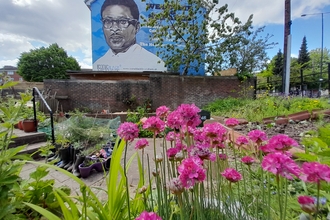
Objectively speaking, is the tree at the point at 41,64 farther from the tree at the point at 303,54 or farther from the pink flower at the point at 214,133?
the tree at the point at 303,54

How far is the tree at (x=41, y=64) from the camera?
1969 cm

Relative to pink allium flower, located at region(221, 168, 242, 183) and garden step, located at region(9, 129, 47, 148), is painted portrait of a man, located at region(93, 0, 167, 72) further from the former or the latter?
pink allium flower, located at region(221, 168, 242, 183)

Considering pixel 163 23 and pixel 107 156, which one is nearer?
pixel 107 156

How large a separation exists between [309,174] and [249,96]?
844 cm

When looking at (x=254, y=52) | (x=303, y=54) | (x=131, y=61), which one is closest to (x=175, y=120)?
(x=131, y=61)

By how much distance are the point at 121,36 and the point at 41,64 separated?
14.9m

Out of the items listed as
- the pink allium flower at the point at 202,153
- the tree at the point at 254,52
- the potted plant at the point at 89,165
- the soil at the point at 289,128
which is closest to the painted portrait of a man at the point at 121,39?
the tree at the point at 254,52

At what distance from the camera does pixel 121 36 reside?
→ 11359 mm

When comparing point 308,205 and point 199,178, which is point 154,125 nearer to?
point 199,178

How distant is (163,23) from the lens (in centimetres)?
905

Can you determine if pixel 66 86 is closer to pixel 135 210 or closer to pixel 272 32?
pixel 135 210

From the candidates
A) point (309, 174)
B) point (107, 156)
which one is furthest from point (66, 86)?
point (309, 174)

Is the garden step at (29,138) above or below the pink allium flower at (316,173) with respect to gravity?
below

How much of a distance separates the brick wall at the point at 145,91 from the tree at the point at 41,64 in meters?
13.8
